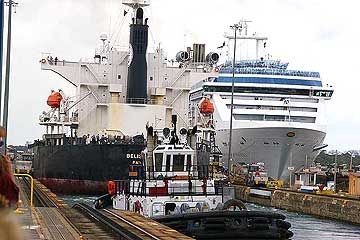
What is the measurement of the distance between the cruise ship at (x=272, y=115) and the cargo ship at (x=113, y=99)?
37.4ft

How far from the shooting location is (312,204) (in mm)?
45781

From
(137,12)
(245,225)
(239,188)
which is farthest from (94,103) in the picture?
(245,225)

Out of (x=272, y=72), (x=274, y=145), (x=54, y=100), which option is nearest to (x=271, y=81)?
(x=272, y=72)

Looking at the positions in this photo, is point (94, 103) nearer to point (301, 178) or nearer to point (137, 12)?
point (137, 12)

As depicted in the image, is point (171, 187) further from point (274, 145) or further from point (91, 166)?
point (274, 145)

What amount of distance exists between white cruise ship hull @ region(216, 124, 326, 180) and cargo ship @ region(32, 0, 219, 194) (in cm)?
1189

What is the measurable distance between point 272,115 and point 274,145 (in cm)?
259

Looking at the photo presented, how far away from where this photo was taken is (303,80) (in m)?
74.6

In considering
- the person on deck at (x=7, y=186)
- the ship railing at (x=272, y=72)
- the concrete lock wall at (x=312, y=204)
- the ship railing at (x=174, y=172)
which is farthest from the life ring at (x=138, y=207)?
the ship railing at (x=272, y=72)

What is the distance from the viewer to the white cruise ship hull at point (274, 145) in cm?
6925

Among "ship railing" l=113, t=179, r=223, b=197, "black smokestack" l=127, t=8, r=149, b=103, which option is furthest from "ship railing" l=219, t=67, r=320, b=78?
"ship railing" l=113, t=179, r=223, b=197

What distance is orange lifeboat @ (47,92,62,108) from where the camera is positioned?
187 feet

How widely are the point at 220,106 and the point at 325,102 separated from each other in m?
9.65

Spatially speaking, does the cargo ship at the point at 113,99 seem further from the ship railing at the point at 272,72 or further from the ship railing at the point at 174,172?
the ship railing at the point at 174,172
